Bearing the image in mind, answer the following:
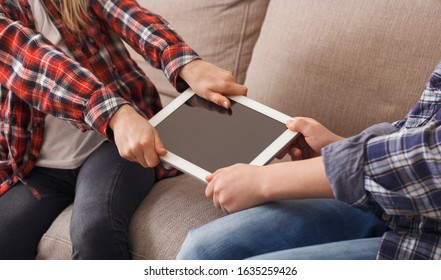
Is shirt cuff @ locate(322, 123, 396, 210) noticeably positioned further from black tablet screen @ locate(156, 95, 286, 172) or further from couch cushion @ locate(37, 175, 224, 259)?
couch cushion @ locate(37, 175, 224, 259)

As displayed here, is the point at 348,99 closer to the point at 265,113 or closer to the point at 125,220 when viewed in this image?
the point at 265,113

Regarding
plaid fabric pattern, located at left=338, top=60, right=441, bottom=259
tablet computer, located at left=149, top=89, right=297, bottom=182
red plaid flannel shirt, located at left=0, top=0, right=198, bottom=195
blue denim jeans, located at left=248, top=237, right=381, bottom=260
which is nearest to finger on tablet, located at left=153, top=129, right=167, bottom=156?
tablet computer, located at left=149, top=89, right=297, bottom=182

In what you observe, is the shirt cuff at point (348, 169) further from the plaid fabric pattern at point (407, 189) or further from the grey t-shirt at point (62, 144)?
the grey t-shirt at point (62, 144)

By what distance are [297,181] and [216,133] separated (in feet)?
0.80

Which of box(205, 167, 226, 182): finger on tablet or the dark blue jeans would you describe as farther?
the dark blue jeans

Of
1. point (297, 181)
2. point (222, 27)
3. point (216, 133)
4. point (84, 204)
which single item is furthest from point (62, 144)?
point (297, 181)

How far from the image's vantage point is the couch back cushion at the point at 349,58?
1.33 m

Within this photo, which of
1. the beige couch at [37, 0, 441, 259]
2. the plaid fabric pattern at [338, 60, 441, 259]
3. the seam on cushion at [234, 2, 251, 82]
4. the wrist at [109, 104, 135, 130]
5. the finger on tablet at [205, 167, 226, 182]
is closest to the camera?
the plaid fabric pattern at [338, 60, 441, 259]

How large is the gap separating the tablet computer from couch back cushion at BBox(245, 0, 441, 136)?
9.8 inches

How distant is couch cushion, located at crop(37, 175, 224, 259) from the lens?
4.22ft

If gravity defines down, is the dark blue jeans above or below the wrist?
below

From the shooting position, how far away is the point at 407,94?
1354 mm

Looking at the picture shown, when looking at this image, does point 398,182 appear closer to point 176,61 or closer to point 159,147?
point 159,147

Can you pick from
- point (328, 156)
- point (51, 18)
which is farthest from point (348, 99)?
point (51, 18)
